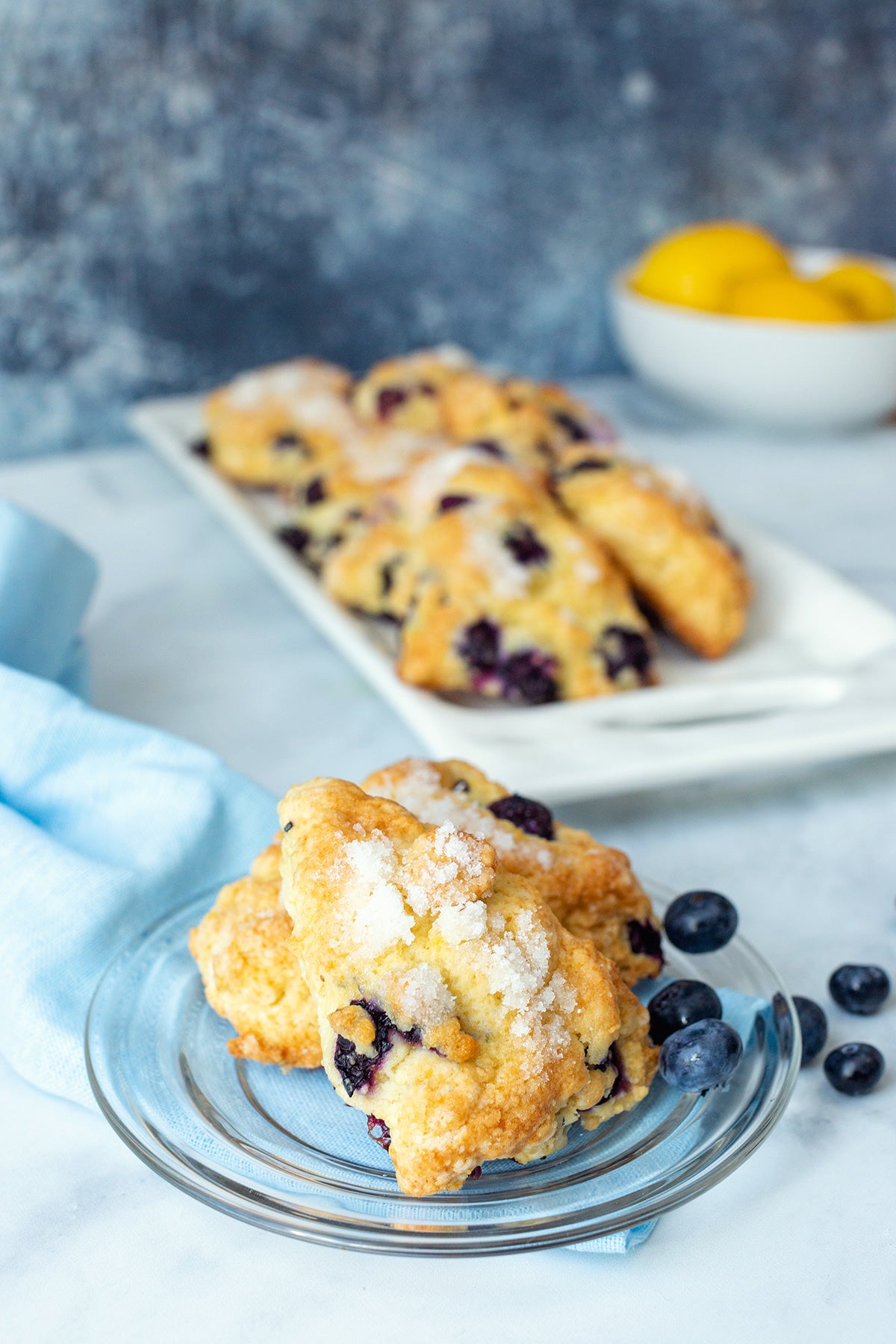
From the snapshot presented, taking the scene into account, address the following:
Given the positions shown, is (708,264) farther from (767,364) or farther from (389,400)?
(389,400)

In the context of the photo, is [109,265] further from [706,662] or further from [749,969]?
[749,969]

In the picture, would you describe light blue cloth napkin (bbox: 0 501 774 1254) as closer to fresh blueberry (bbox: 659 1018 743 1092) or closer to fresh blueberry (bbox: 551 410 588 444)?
fresh blueberry (bbox: 659 1018 743 1092)

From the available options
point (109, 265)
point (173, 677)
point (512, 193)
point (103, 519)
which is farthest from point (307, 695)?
point (512, 193)

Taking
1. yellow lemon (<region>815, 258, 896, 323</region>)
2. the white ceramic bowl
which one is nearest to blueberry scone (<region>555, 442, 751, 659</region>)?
the white ceramic bowl

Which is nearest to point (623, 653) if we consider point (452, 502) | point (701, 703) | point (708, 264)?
point (701, 703)

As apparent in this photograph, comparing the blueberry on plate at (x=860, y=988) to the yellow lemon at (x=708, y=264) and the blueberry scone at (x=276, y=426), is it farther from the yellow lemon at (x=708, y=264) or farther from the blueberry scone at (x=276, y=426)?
the yellow lemon at (x=708, y=264)

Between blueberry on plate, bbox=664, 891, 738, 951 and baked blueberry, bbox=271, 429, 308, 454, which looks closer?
blueberry on plate, bbox=664, 891, 738, 951

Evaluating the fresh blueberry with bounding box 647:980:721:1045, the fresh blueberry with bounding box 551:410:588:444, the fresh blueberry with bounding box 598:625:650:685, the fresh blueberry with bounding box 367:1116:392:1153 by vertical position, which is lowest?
the fresh blueberry with bounding box 598:625:650:685
